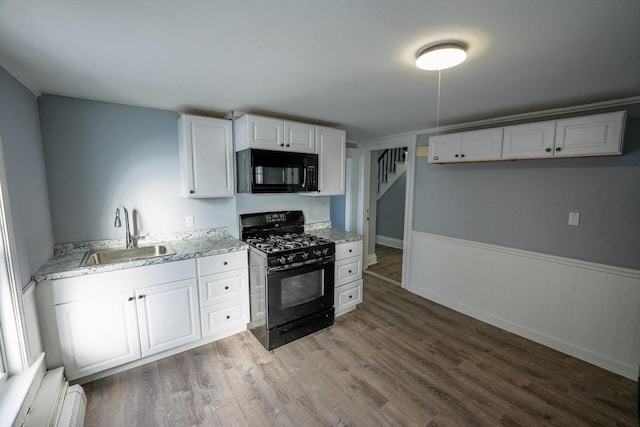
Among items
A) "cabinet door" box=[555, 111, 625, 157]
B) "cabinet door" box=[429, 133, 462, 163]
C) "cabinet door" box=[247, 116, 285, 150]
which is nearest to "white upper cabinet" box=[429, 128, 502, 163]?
"cabinet door" box=[429, 133, 462, 163]

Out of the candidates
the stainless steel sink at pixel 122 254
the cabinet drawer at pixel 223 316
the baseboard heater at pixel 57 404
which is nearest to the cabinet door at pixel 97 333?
the baseboard heater at pixel 57 404

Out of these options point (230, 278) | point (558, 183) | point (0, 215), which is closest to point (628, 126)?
point (558, 183)

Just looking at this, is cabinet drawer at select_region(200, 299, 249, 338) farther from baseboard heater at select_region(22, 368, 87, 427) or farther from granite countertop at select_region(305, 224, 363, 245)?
granite countertop at select_region(305, 224, 363, 245)

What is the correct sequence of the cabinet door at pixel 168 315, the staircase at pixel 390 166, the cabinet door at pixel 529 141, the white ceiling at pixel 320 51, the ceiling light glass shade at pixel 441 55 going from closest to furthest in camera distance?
the white ceiling at pixel 320 51, the ceiling light glass shade at pixel 441 55, the cabinet door at pixel 168 315, the cabinet door at pixel 529 141, the staircase at pixel 390 166

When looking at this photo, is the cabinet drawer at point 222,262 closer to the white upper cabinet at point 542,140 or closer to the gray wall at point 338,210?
the gray wall at point 338,210

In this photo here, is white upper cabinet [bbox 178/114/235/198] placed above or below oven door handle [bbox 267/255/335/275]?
above

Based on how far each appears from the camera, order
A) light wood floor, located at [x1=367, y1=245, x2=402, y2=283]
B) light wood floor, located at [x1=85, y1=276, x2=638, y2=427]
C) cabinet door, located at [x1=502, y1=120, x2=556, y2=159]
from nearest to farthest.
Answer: light wood floor, located at [x1=85, y1=276, x2=638, y2=427], cabinet door, located at [x1=502, y1=120, x2=556, y2=159], light wood floor, located at [x1=367, y1=245, x2=402, y2=283]

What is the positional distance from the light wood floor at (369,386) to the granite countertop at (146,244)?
91 centimetres

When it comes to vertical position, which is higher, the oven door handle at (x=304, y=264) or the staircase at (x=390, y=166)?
the staircase at (x=390, y=166)

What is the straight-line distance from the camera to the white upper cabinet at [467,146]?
2670 millimetres

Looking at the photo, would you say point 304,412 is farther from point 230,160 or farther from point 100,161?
point 100,161

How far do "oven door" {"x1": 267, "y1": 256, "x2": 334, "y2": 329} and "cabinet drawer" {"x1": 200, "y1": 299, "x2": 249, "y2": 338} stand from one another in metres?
0.41

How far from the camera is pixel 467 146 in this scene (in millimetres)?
2875

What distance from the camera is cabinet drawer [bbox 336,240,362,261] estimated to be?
308cm
